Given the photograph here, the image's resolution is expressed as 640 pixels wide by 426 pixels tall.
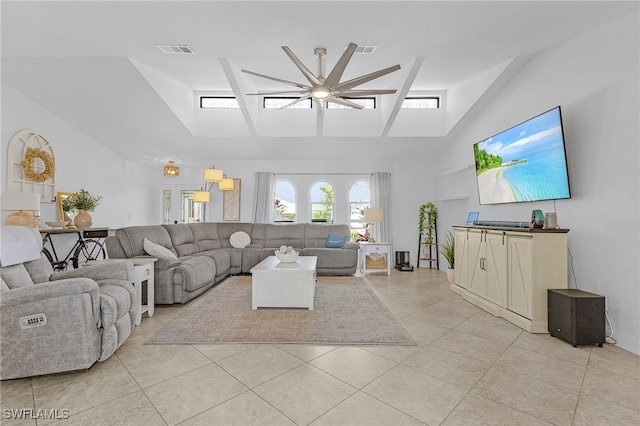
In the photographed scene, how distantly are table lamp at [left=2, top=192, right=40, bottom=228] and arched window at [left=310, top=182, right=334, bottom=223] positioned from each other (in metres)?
4.99

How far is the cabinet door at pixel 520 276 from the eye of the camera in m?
3.07

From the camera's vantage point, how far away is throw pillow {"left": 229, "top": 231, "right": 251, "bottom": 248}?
20.6 ft

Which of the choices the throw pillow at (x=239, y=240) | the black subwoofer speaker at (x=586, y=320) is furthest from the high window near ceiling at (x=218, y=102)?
the black subwoofer speaker at (x=586, y=320)

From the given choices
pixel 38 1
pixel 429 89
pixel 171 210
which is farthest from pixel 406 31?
pixel 171 210

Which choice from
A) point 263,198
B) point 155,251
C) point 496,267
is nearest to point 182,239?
point 155,251

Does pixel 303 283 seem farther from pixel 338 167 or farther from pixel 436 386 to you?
pixel 338 167

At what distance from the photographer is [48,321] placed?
6.72ft

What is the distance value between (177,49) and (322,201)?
4.62 meters

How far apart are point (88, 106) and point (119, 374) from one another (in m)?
4.80

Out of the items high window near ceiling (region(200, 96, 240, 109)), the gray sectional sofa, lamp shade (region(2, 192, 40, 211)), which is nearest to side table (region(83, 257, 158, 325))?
the gray sectional sofa

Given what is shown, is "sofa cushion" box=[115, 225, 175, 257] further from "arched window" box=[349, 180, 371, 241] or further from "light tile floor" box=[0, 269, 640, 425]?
"arched window" box=[349, 180, 371, 241]

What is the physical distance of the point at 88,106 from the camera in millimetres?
5164

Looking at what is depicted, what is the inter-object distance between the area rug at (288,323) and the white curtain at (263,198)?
10.2ft

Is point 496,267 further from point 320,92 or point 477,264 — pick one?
point 320,92
